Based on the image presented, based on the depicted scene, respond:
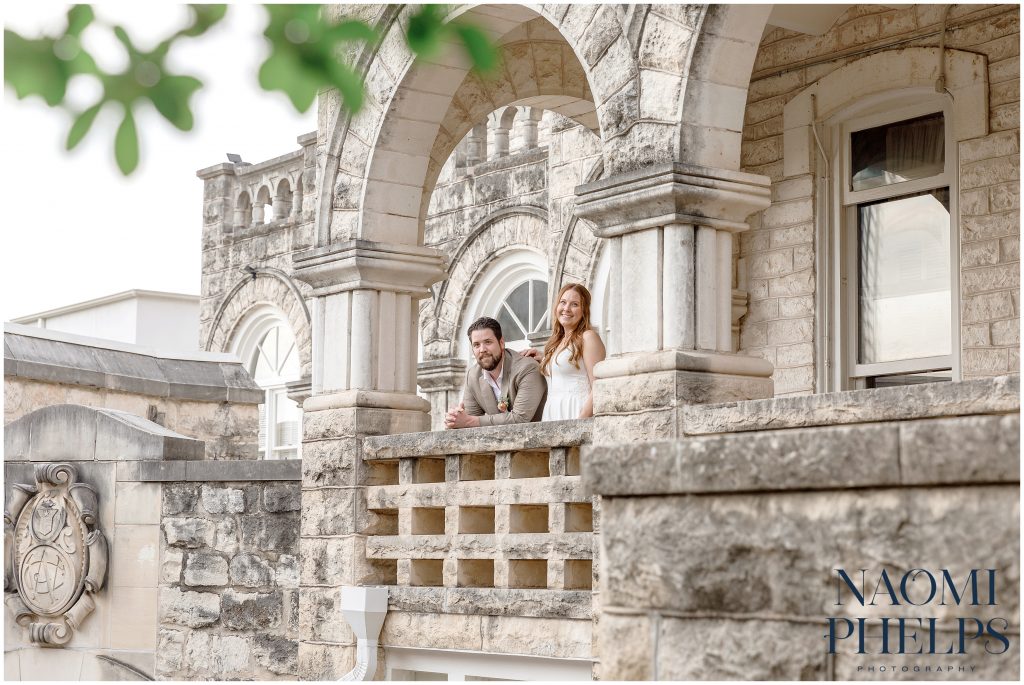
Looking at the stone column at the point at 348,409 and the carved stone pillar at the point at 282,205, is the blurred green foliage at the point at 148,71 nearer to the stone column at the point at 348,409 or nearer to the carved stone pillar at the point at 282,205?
the stone column at the point at 348,409

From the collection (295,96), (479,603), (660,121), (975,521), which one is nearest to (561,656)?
A: (479,603)

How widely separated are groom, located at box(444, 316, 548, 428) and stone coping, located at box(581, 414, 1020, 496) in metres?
4.28

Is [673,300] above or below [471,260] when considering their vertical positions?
below

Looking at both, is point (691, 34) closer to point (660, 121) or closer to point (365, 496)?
point (660, 121)

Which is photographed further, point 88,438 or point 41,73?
point 88,438

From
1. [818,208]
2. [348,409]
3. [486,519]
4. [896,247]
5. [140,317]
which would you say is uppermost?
[140,317]

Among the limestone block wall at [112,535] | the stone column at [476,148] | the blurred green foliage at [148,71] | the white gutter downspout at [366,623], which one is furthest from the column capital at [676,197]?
the stone column at [476,148]

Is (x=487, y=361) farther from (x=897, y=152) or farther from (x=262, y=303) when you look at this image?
(x=262, y=303)

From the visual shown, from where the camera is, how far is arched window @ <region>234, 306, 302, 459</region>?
18.4m

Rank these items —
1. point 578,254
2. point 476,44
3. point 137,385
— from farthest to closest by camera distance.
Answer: point 578,254
point 137,385
point 476,44

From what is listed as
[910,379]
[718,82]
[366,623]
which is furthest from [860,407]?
[366,623]

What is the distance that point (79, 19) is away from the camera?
9.07ft

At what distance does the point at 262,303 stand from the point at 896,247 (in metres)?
10.9

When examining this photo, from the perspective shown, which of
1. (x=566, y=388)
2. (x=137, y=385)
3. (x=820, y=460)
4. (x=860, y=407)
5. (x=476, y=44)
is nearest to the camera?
(x=476, y=44)
